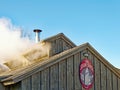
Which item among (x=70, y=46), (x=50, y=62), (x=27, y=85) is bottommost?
(x=27, y=85)

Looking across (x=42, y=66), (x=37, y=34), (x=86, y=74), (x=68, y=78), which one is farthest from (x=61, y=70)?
(x=37, y=34)

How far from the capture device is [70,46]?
27672mm

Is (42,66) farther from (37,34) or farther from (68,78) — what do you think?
(37,34)

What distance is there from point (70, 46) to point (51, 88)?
542 cm

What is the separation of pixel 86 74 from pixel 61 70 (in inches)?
77.5

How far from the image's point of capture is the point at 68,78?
2397cm

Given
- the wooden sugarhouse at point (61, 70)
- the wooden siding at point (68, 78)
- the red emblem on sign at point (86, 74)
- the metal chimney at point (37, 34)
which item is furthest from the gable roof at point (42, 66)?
the metal chimney at point (37, 34)

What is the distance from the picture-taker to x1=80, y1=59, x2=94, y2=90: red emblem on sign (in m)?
24.7

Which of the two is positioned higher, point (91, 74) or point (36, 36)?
point (36, 36)

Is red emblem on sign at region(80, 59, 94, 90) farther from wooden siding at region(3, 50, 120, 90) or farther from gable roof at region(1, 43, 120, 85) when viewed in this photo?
gable roof at region(1, 43, 120, 85)

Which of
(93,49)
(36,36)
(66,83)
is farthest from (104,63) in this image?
(36,36)

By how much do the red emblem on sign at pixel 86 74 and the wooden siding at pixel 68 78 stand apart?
26 centimetres

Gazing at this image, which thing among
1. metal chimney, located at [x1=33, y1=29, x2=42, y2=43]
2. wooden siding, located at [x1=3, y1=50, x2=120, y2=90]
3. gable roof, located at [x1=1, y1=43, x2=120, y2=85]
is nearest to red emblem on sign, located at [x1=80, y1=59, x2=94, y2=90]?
wooden siding, located at [x1=3, y1=50, x2=120, y2=90]

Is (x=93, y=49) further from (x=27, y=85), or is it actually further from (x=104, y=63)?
(x=27, y=85)
